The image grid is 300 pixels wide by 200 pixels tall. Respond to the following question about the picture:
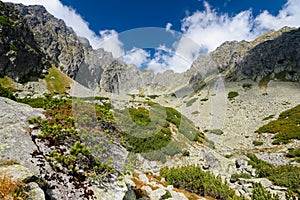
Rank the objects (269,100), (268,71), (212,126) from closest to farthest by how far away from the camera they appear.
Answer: (212,126), (269,100), (268,71)

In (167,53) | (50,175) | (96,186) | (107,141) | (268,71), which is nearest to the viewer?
(50,175)

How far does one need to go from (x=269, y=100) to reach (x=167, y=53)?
4589 centimetres

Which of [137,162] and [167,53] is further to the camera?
[167,53]

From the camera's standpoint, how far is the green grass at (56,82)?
6672 centimetres

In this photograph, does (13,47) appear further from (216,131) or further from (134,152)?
(134,152)

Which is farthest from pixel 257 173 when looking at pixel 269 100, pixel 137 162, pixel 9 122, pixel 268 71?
pixel 268 71

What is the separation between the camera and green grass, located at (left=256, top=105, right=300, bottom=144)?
98.7 feet

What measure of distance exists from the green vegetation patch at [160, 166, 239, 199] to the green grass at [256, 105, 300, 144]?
22.8 meters

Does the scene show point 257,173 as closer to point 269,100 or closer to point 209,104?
point 269,100

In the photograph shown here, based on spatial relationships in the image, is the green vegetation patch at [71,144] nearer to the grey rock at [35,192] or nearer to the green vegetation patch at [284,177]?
the grey rock at [35,192]

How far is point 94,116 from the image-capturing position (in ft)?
34.8

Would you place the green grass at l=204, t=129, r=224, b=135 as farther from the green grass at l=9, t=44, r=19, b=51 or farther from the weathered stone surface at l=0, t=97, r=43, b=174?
the green grass at l=9, t=44, r=19, b=51

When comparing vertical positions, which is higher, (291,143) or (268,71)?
(268,71)

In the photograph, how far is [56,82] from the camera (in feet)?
232
